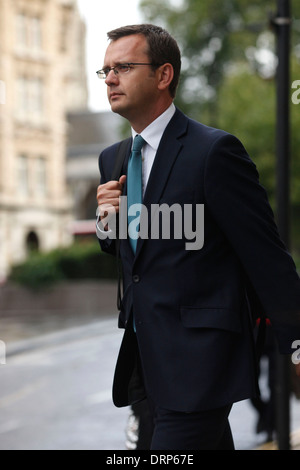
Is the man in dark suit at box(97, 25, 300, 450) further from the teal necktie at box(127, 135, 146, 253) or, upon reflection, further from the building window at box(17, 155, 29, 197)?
the building window at box(17, 155, 29, 197)

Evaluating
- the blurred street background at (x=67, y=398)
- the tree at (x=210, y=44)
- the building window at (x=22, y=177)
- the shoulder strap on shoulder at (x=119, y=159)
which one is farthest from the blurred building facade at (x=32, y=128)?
the shoulder strap on shoulder at (x=119, y=159)

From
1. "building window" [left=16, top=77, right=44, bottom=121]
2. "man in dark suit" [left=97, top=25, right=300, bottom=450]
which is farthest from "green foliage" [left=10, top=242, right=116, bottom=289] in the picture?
"man in dark suit" [left=97, top=25, right=300, bottom=450]

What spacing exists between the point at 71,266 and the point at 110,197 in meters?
20.3

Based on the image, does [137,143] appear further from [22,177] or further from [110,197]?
[22,177]

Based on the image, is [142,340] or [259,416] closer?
[142,340]

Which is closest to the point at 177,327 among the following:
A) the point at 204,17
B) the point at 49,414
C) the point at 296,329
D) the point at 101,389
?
the point at 296,329

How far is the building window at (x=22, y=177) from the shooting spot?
39.5 meters

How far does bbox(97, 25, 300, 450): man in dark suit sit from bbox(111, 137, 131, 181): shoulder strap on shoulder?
245 millimetres

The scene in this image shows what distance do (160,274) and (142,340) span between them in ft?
0.69

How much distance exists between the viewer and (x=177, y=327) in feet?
8.39

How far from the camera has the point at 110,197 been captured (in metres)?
2.69
